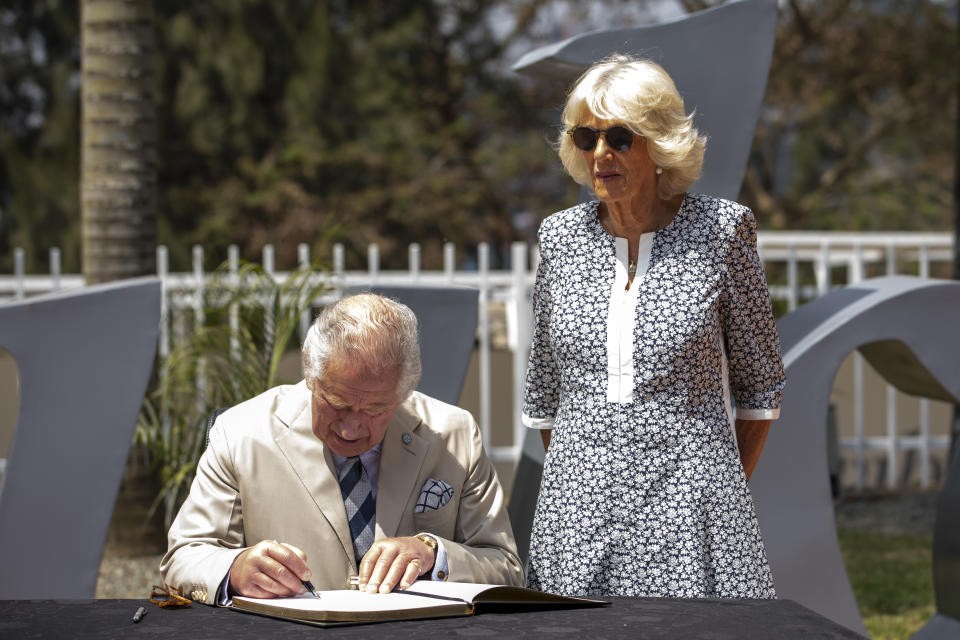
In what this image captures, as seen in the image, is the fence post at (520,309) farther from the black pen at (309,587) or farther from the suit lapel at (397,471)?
the black pen at (309,587)

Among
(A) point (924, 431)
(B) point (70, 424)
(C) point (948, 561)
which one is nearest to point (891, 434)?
(A) point (924, 431)

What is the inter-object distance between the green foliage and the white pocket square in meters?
2.59

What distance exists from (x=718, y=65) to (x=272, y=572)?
7.70ft

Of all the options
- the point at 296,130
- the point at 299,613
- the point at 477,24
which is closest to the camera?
the point at 299,613

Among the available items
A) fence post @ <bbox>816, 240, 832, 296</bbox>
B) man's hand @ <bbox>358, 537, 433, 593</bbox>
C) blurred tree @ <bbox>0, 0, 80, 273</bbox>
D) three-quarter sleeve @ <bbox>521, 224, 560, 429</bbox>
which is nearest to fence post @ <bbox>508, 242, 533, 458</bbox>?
fence post @ <bbox>816, 240, 832, 296</bbox>

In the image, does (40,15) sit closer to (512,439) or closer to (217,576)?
(512,439)

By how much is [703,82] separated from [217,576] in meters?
2.32

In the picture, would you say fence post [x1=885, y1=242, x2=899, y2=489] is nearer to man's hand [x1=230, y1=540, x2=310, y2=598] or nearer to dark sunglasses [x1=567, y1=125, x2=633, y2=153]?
dark sunglasses [x1=567, y1=125, x2=633, y2=153]

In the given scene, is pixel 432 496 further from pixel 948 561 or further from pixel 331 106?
pixel 331 106

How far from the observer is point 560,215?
112 inches

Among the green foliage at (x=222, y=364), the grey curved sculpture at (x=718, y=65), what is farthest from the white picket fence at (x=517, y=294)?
the grey curved sculpture at (x=718, y=65)

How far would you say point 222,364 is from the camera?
5.21 m

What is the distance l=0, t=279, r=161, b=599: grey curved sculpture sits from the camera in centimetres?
340

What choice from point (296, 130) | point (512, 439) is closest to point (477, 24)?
point (296, 130)
